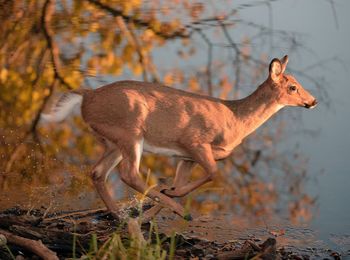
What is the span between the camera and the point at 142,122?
5211 millimetres

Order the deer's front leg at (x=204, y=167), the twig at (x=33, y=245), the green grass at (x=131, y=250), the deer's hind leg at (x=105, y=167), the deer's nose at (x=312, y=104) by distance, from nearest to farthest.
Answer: the green grass at (x=131, y=250) < the twig at (x=33, y=245) < the deer's front leg at (x=204, y=167) < the deer's hind leg at (x=105, y=167) < the deer's nose at (x=312, y=104)

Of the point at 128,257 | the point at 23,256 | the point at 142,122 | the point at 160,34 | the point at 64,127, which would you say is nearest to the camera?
the point at 128,257

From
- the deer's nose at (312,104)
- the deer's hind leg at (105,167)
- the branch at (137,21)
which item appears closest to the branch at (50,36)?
the branch at (137,21)

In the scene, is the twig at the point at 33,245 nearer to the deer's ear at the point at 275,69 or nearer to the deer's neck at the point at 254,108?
the deer's neck at the point at 254,108

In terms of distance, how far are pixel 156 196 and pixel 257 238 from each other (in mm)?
917

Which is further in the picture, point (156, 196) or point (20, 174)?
point (20, 174)

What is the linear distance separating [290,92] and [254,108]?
321 mm

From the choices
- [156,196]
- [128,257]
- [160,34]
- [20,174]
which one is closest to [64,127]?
[20,174]

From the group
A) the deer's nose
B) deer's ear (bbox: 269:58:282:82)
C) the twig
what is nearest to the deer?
deer's ear (bbox: 269:58:282:82)

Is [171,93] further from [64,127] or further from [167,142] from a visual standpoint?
[64,127]

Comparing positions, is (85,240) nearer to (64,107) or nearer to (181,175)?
(181,175)

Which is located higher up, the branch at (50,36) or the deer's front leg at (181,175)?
the deer's front leg at (181,175)

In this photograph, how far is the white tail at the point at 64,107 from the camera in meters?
5.36

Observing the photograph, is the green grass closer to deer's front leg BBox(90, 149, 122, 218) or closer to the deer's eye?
deer's front leg BBox(90, 149, 122, 218)
